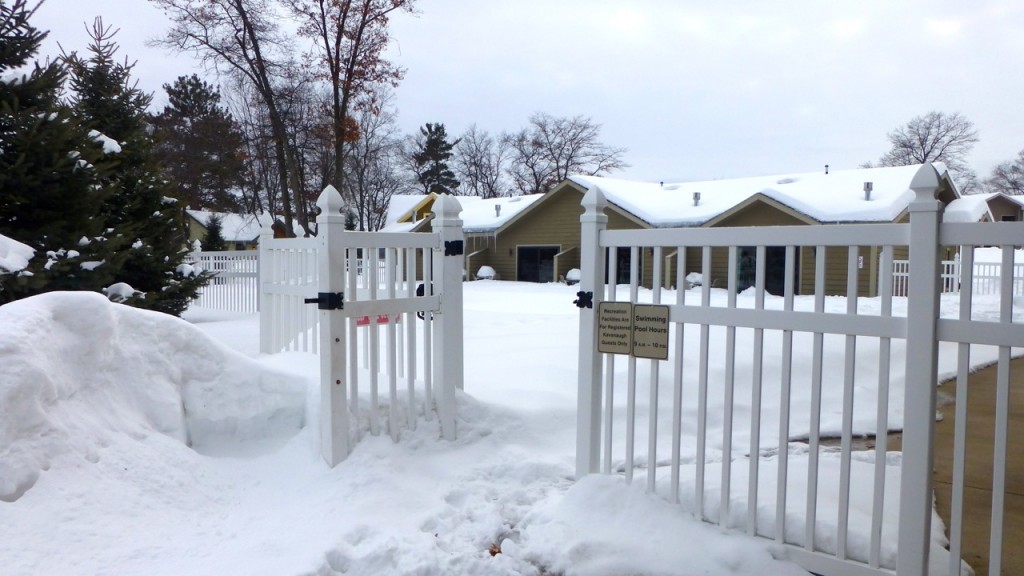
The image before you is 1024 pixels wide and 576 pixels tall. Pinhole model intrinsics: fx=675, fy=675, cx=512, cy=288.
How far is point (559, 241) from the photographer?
2577 centimetres

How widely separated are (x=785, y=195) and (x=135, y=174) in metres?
16.2

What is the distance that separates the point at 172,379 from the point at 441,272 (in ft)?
6.15

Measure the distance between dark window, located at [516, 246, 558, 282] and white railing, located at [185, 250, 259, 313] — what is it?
529 inches

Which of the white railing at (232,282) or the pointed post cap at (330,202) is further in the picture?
the white railing at (232,282)

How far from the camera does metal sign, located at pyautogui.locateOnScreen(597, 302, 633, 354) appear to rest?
3641 millimetres

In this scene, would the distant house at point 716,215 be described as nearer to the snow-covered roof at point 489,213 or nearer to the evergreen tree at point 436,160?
the snow-covered roof at point 489,213

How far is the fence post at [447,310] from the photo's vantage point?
469cm

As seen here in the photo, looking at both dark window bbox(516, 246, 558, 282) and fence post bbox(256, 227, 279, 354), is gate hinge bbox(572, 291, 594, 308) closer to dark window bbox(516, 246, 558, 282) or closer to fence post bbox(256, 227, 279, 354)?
fence post bbox(256, 227, 279, 354)

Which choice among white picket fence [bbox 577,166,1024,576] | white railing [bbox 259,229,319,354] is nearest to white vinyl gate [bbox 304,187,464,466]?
white railing [bbox 259,229,319,354]

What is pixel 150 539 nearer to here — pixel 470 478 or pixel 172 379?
pixel 172 379

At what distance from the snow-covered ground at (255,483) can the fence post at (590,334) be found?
0.77 feet

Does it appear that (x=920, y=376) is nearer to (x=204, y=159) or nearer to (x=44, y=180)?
(x=44, y=180)

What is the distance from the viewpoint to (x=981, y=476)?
14.5ft

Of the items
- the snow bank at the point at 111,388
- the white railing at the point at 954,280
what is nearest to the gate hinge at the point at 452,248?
the snow bank at the point at 111,388
